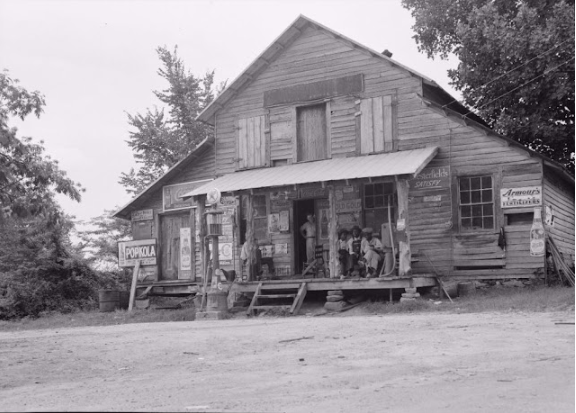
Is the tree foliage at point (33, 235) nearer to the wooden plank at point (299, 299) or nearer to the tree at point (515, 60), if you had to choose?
the wooden plank at point (299, 299)

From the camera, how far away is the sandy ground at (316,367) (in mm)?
7871

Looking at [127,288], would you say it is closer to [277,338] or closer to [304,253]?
[304,253]

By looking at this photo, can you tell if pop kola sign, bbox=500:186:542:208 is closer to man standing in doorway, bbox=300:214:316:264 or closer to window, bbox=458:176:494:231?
window, bbox=458:176:494:231

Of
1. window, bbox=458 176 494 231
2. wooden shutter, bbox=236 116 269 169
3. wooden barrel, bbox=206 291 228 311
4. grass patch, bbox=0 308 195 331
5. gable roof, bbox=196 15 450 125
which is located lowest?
grass patch, bbox=0 308 195 331

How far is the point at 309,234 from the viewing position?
21953 mm

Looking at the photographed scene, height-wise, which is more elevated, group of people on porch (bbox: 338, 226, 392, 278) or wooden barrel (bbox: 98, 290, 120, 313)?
group of people on porch (bbox: 338, 226, 392, 278)

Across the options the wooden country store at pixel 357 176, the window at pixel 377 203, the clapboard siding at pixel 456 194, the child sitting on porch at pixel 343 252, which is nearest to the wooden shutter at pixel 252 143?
the wooden country store at pixel 357 176

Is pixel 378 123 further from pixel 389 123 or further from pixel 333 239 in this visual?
pixel 333 239

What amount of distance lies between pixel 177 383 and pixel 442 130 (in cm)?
1312

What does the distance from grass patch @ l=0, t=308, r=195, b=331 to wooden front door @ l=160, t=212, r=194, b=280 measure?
8.43 ft

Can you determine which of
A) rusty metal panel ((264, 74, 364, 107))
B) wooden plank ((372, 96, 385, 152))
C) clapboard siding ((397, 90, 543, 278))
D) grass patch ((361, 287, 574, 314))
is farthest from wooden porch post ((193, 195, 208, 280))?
clapboard siding ((397, 90, 543, 278))

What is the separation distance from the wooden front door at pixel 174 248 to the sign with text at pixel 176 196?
13.7 inches

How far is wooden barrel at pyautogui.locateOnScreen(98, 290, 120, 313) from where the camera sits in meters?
24.3

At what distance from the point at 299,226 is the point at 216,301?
447cm
